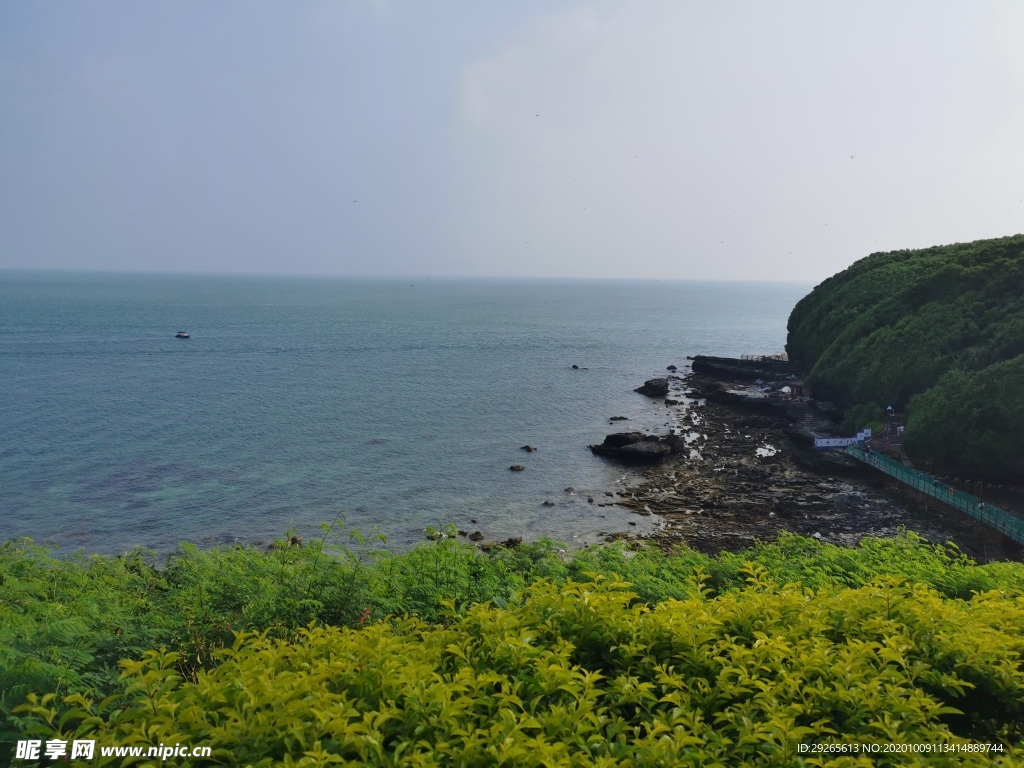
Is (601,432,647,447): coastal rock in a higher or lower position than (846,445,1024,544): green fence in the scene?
lower

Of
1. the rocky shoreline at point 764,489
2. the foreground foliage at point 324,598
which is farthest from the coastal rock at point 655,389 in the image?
the foreground foliage at point 324,598

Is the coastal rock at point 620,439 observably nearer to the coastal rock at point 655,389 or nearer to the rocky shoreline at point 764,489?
the rocky shoreline at point 764,489

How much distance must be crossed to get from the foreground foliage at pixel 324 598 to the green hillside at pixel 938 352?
75.0ft

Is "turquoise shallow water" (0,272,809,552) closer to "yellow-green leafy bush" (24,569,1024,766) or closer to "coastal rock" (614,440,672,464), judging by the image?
"coastal rock" (614,440,672,464)

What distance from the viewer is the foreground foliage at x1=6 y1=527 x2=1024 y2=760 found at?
6.63 meters

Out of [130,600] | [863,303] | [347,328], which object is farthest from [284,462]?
[347,328]

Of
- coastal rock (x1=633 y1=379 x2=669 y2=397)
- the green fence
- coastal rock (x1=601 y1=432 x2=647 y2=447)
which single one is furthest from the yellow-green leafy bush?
coastal rock (x1=633 y1=379 x2=669 y2=397)

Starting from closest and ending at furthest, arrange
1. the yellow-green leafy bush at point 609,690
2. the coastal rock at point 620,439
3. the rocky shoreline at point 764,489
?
the yellow-green leafy bush at point 609,690 < the rocky shoreline at point 764,489 < the coastal rock at point 620,439

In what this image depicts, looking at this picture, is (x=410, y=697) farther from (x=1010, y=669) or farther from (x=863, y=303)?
(x=863, y=303)

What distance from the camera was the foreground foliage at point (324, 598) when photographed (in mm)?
6629

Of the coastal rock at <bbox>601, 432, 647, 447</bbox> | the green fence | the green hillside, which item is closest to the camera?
the green fence

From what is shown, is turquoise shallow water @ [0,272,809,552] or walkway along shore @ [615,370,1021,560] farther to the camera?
turquoise shallow water @ [0,272,809,552]

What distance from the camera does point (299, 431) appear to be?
49375 mm

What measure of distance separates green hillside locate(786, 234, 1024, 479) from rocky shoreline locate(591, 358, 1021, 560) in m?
3.39
